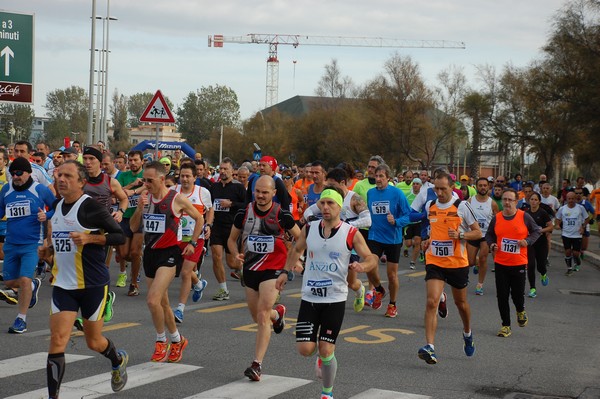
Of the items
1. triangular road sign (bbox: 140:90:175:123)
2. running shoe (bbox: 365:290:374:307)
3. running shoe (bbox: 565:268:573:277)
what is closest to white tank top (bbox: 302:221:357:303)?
running shoe (bbox: 365:290:374:307)

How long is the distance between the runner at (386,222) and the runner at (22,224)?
4535mm

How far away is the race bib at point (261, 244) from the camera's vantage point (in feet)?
28.7

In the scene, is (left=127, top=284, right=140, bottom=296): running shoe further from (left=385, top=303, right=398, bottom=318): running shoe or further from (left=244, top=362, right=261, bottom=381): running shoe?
(left=244, top=362, right=261, bottom=381): running shoe

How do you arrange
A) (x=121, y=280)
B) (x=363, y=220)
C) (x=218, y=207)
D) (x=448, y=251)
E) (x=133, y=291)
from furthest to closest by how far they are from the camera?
(x=121, y=280) < (x=218, y=207) < (x=133, y=291) < (x=363, y=220) < (x=448, y=251)

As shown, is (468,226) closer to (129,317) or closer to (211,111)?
(129,317)

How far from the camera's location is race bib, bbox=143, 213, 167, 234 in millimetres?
9039

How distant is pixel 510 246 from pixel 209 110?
13462cm

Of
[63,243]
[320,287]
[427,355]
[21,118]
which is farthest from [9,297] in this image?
[21,118]

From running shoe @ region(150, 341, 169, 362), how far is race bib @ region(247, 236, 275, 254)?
1.26 m

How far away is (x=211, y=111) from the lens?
144 m

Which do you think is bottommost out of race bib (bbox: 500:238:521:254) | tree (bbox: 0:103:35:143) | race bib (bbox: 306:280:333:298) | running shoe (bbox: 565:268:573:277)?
running shoe (bbox: 565:268:573:277)

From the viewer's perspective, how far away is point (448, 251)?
32.2 ft

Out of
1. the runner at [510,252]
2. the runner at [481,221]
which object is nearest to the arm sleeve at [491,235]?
the runner at [510,252]

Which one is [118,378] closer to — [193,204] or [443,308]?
[193,204]
